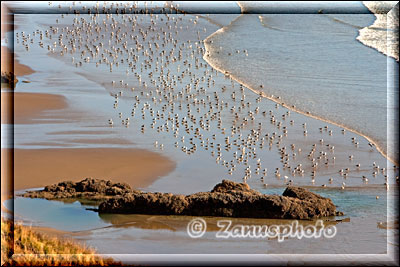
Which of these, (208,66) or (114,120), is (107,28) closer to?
(208,66)

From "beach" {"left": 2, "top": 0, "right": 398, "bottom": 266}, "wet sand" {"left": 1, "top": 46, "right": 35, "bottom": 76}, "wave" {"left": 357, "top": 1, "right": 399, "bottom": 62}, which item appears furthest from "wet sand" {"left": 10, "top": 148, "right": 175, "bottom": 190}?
"wave" {"left": 357, "top": 1, "right": 399, "bottom": 62}

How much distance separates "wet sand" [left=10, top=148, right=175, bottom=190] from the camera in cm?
1443

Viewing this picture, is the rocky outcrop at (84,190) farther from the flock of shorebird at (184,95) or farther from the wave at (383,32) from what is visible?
the wave at (383,32)

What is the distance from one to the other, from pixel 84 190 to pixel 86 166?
1.98m

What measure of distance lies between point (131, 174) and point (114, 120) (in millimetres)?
3906

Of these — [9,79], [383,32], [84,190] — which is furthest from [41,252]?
[383,32]

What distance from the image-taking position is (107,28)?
1227 inches

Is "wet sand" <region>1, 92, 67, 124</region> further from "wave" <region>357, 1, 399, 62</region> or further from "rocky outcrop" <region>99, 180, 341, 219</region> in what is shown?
"wave" <region>357, 1, 399, 62</region>

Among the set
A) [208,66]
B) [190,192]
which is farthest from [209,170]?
[208,66]

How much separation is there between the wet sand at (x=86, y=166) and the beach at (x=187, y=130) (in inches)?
1.6

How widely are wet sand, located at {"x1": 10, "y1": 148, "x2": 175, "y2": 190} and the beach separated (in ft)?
0.14

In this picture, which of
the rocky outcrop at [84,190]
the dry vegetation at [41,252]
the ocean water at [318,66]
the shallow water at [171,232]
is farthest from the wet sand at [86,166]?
the ocean water at [318,66]

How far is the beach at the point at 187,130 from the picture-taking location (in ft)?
39.2

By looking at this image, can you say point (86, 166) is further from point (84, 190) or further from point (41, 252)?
point (41, 252)
